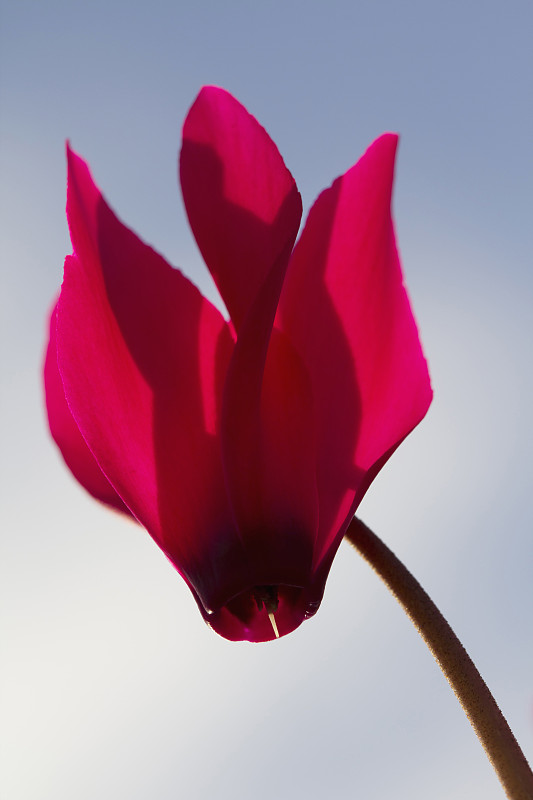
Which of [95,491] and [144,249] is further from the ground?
[144,249]

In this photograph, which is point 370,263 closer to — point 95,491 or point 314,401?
point 314,401

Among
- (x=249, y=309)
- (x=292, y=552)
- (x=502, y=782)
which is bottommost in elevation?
(x=502, y=782)

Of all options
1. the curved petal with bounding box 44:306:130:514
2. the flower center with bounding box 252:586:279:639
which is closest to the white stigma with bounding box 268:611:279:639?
the flower center with bounding box 252:586:279:639

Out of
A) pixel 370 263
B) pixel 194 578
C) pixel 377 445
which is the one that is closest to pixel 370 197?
pixel 370 263

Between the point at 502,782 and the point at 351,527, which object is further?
the point at 351,527

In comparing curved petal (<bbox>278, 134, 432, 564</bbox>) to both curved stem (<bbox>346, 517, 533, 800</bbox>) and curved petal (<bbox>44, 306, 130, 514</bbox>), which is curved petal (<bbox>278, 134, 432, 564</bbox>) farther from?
curved petal (<bbox>44, 306, 130, 514</bbox>)

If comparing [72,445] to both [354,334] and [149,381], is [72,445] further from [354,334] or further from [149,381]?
[354,334]

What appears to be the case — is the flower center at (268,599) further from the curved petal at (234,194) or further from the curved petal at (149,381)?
the curved petal at (234,194)
